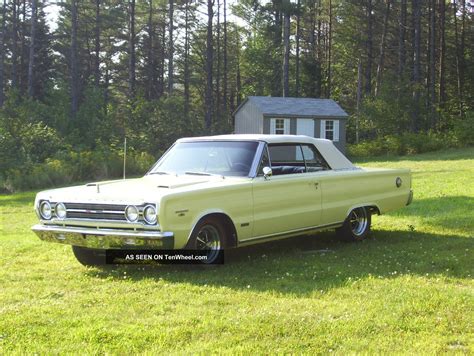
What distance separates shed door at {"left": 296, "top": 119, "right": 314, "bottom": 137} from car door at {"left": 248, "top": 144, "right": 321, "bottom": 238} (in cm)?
2545

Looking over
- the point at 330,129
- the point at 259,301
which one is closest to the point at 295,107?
the point at 330,129

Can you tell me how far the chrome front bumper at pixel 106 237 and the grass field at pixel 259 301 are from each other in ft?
1.27

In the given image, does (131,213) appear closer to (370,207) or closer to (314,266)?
(314,266)

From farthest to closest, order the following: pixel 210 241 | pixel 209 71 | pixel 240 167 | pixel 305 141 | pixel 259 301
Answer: pixel 209 71, pixel 305 141, pixel 240 167, pixel 210 241, pixel 259 301

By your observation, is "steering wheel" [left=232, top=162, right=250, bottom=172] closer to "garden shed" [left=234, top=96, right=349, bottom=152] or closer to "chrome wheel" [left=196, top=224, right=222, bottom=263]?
"chrome wheel" [left=196, top=224, right=222, bottom=263]

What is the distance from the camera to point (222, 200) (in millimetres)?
6926

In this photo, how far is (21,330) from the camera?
4.74 m

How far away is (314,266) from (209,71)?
1386 inches

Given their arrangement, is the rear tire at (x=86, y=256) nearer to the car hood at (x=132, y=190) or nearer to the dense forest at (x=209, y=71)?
the car hood at (x=132, y=190)

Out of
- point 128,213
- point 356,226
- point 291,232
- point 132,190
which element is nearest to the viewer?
point 128,213

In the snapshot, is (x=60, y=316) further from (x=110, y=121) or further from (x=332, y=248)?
(x=110, y=121)

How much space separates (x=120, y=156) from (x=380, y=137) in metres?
17.2

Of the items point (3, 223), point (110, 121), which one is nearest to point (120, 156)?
point (110, 121)

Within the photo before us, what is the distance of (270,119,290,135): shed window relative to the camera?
33438 mm
